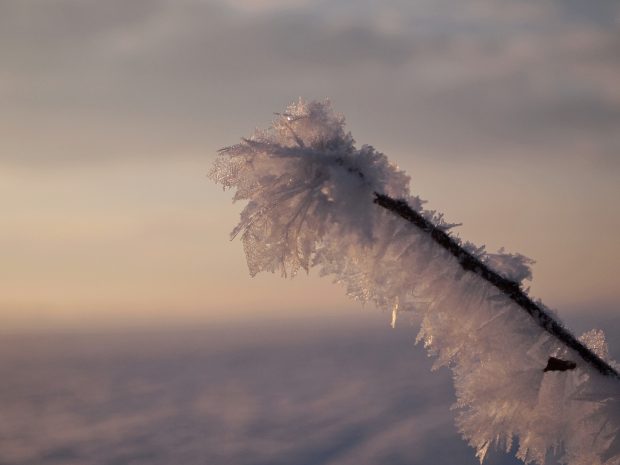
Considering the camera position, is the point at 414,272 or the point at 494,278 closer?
the point at 494,278

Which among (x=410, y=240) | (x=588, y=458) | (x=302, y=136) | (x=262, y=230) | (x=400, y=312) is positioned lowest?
(x=588, y=458)

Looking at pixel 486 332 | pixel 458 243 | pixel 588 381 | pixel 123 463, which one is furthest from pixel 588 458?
pixel 123 463

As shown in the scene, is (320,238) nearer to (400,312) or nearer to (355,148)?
(355,148)

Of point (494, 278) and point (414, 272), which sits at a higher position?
point (414, 272)

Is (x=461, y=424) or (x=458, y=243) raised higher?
(x=458, y=243)

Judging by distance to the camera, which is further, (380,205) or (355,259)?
(355,259)

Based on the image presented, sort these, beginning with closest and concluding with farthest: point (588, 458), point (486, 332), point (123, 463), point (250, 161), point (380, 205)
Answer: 1. point (380, 205)
2. point (250, 161)
3. point (486, 332)
4. point (588, 458)
5. point (123, 463)

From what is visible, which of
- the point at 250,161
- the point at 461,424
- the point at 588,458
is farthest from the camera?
the point at 461,424
